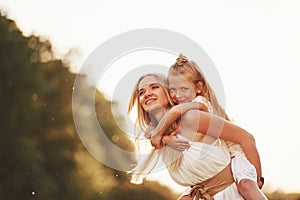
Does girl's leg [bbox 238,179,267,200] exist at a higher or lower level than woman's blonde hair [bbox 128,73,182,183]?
lower

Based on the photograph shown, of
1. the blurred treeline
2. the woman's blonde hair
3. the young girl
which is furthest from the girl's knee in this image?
the blurred treeline

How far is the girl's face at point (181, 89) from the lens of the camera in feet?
7.43

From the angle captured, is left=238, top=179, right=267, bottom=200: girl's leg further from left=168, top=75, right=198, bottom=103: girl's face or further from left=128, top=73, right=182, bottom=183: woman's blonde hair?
left=168, top=75, right=198, bottom=103: girl's face

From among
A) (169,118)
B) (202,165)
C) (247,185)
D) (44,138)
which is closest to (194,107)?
(169,118)

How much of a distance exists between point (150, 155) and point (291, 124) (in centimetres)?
203

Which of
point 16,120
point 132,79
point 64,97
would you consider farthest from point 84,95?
point 132,79

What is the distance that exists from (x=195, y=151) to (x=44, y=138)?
3.03m

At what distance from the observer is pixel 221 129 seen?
2258mm

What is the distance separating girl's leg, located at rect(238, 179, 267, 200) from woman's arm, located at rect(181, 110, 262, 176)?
0.22 ft

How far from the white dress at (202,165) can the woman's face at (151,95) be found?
0.45 ft

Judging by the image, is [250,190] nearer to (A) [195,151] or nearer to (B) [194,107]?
(A) [195,151]

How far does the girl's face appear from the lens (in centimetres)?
227

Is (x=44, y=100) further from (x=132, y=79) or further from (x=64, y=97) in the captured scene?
(x=132, y=79)

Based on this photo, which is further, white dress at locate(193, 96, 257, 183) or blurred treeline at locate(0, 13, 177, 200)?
blurred treeline at locate(0, 13, 177, 200)
